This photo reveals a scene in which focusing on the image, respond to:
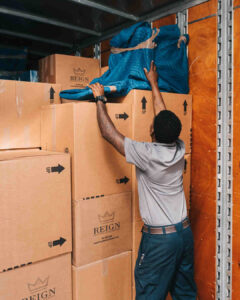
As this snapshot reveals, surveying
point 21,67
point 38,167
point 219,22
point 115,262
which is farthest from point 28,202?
point 219,22

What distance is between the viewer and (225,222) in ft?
6.91

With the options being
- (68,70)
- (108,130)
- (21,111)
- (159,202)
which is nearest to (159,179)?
(159,202)

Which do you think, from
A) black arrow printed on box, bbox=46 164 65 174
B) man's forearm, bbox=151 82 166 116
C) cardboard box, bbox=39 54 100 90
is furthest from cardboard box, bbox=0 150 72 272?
cardboard box, bbox=39 54 100 90

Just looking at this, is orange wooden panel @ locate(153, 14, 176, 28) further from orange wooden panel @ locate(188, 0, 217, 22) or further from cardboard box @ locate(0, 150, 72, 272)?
cardboard box @ locate(0, 150, 72, 272)

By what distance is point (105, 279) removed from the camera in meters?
Answer: 2.00

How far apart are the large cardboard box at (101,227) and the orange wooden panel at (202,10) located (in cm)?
135

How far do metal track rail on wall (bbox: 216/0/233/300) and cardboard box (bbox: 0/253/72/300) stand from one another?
41.8 inches

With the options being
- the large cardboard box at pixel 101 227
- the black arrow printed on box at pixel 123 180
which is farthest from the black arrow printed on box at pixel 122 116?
the large cardboard box at pixel 101 227

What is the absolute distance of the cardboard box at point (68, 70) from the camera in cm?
266

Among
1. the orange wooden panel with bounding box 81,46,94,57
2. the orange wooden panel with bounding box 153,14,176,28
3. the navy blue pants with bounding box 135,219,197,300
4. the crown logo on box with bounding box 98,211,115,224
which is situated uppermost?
the orange wooden panel with bounding box 153,14,176,28

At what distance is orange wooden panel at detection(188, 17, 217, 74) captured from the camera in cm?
210

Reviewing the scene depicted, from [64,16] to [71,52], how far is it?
30.8 inches

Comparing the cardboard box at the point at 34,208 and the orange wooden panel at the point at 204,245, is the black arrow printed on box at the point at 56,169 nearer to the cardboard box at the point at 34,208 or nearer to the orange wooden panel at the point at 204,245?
the cardboard box at the point at 34,208

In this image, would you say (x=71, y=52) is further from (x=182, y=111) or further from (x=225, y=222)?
(x=225, y=222)
